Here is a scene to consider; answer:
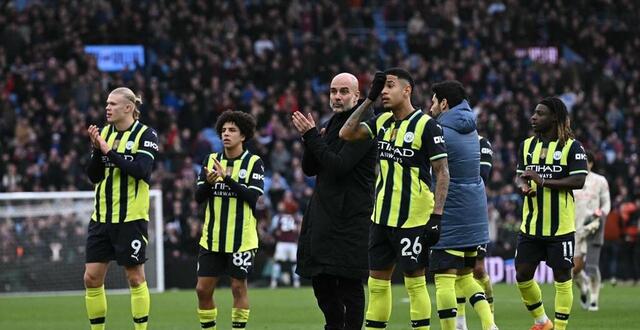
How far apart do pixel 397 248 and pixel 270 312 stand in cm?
833

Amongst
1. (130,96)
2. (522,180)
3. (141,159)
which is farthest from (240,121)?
(522,180)

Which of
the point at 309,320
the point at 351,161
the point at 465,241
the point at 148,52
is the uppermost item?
the point at 148,52

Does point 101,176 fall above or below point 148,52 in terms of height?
below

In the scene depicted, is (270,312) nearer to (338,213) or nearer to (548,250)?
(548,250)

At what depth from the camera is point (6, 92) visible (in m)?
30.7

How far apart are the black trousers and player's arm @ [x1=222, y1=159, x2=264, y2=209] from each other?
1565 mm

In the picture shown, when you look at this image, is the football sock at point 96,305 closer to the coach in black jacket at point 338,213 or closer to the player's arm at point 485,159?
the coach in black jacket at point 338,213

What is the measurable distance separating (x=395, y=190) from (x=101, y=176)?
304cm

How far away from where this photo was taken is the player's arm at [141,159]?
1152cm

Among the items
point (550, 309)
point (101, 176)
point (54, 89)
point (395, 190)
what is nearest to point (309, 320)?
point (550, 309)

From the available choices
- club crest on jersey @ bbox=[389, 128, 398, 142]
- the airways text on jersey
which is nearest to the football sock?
the airways text on jersey

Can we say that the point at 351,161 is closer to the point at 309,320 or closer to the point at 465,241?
the point at 465,241

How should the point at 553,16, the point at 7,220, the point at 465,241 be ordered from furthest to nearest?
the point at 553,16 < the point at 7,220 < the point at 465,241

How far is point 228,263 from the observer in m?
11.7
